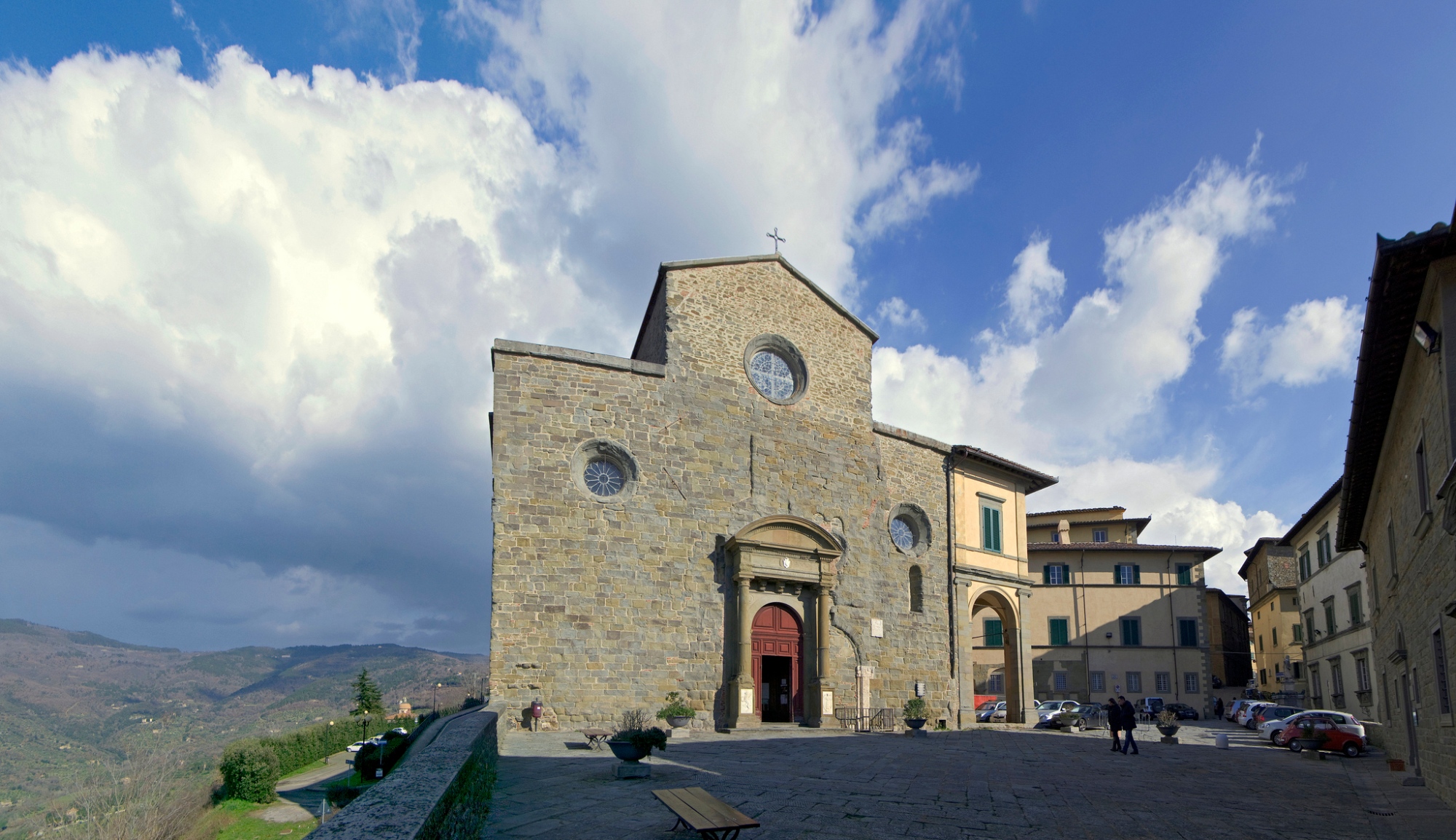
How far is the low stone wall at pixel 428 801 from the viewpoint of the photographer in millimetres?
3779

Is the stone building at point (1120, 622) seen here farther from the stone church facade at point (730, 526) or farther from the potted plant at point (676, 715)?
the potted plant at point (676, 715)

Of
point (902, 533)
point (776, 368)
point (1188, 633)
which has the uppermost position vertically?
point (776, 368)

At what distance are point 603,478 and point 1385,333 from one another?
14888mm

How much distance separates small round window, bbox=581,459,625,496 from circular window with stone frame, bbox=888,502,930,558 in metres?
8.98

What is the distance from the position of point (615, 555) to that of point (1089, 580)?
94.4 ft

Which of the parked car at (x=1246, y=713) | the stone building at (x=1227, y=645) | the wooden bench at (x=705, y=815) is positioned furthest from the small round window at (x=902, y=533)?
the stone building at (x=1227, y=645)

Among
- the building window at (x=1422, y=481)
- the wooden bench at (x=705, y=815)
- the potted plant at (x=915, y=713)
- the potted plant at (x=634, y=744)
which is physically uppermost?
the building window at (x=1422, y=481)

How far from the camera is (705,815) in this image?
658cm

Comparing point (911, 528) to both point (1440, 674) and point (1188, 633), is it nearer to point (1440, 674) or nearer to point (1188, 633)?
point (1440, 674)

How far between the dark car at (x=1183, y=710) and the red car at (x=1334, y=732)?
15.2 m

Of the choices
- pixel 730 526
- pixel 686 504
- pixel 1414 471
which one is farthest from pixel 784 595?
pixel 1414 471

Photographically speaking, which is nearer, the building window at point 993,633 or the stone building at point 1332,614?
the stone building at point 1332,614

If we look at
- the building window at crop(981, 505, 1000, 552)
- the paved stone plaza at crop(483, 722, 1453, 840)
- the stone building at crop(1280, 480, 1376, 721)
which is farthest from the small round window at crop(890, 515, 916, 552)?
the stone building at crop(1280, 480, 1376, 721)

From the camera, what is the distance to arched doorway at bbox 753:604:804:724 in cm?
2112
